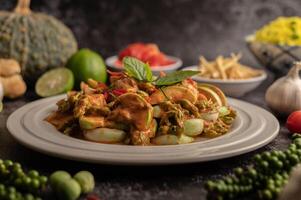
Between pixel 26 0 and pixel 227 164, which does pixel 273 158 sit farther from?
pixel 26 0

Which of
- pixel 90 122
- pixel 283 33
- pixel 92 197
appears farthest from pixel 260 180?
pixel 283 33

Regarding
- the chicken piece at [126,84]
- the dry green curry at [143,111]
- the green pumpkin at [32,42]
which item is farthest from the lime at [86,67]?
the chicken piece at [126,84]

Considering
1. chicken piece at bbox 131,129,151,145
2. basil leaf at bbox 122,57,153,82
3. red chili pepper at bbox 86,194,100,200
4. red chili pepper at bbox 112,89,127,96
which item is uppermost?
basil leaf at bbox 122,57,153,82

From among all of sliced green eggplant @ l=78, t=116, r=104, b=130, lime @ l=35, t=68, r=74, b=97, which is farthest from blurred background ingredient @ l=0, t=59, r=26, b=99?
sliced green eggplant @ l=78, t=116, r=104, b=130

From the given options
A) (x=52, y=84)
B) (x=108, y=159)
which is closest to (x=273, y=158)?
(x=108, y=159)

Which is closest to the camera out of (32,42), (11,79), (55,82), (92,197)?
(92,197)

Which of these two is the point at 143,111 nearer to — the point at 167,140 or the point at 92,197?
the point at 167,140

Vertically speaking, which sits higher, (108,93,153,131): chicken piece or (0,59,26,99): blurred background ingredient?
(108,93,153,131): chicken piece

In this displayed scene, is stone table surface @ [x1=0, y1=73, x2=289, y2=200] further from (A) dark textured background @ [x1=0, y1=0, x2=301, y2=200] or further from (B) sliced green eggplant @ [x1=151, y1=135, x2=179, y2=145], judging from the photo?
(A) dark textured background @ [x1=0, y1=0, x2=301, y2=200]
